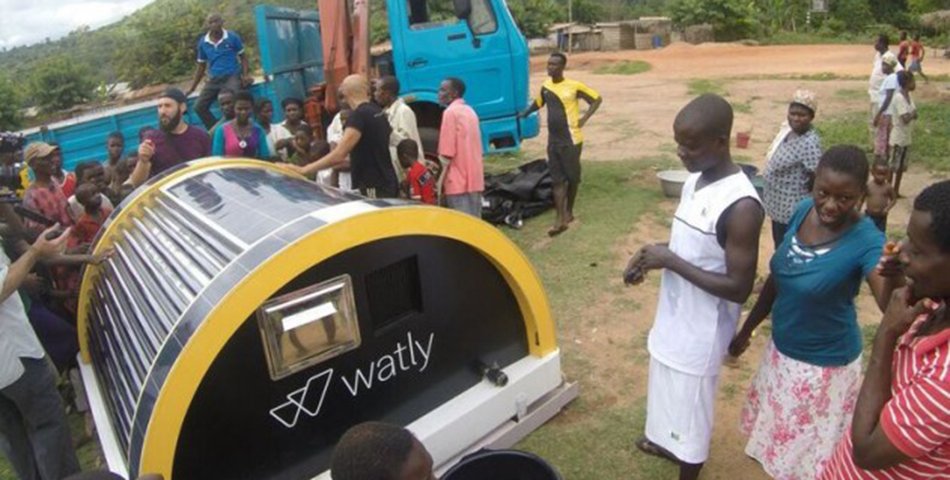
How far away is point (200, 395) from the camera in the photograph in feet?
7.07

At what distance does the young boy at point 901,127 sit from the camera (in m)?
6.77

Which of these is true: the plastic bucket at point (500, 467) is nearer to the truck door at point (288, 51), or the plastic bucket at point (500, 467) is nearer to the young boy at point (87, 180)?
the young boy at point (87, 180)

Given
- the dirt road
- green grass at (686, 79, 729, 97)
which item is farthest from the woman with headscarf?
green grass at (686, 79, 729, 97)

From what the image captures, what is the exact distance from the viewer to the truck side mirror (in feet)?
22.1

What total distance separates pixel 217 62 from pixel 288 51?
0.85 m

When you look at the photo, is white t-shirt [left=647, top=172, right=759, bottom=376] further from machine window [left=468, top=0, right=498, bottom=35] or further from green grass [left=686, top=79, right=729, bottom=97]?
green grass [left=686, top=79, right=729, bottom=97]

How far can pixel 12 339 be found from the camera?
2.59 m

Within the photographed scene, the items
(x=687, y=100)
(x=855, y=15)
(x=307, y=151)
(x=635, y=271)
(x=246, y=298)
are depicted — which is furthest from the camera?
(x=855, y=15)

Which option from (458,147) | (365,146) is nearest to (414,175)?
(458,147)

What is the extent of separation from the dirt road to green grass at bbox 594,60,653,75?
425 mm

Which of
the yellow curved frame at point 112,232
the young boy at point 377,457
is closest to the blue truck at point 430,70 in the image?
the yellow curved frame at point 112,232

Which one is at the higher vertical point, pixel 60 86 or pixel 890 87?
pixel 60 86

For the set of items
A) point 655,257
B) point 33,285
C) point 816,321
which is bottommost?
point 816,321

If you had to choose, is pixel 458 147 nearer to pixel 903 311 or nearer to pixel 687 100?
pixel 903 311
